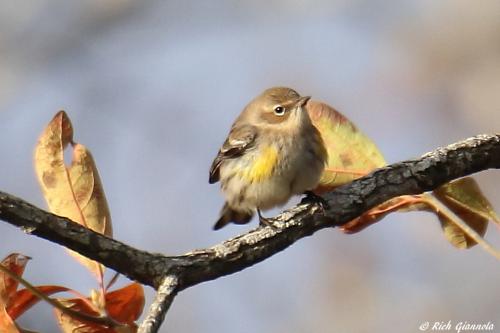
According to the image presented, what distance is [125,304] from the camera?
2805mm

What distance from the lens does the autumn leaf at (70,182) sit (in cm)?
295

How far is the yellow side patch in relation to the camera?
4988 millimetres

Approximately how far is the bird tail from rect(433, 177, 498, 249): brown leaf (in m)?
2.10

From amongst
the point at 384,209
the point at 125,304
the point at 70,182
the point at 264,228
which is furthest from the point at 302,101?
the point at 125,304

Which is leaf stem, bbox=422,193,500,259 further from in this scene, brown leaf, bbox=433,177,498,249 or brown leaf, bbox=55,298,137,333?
brown leaf, bbox=55,298,137,333

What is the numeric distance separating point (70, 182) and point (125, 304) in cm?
47

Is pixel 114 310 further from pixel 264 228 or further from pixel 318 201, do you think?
pixel 318 201

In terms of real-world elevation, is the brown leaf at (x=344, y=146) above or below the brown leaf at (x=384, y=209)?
above

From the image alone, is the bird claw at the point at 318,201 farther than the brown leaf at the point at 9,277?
Yes

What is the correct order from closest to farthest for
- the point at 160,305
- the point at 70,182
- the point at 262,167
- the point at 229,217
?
the point at 160,305
the point at 70,182
the point at 262,167
the point at 229,217

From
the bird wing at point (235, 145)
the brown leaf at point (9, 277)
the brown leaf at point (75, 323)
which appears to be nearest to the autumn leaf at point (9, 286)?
the brown leaf at point (9, 277)

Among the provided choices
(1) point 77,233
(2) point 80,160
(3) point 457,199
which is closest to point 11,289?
(1) point 77,233

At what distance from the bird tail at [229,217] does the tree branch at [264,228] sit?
1903 mm

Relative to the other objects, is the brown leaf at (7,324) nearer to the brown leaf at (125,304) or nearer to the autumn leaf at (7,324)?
the autumn leaf at (7,324)
